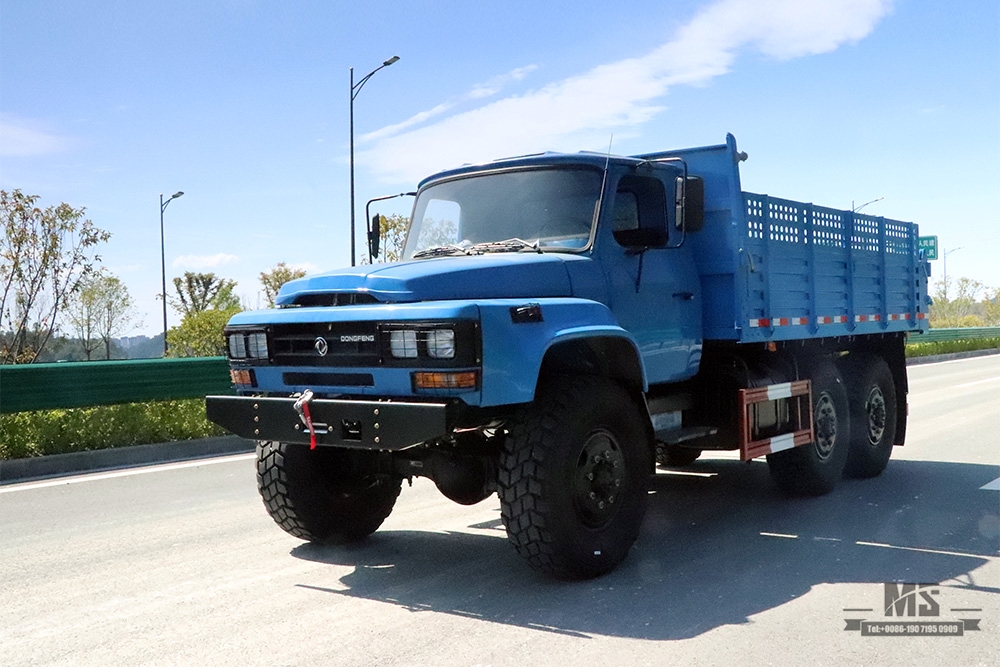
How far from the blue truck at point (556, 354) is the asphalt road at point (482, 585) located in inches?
16.7

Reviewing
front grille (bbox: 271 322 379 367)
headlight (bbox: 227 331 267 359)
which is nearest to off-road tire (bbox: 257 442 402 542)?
headlight (bbox: 227 331 267 359)

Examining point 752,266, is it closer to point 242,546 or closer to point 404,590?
point 404,590

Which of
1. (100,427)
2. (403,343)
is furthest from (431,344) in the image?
(100,427)

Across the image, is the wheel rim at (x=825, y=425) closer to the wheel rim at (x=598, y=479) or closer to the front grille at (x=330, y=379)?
the wheel rim at (x=598, y=479)

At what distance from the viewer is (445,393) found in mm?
5039

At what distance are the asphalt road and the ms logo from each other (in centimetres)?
5

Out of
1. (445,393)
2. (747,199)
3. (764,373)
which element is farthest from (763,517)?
(445,393)

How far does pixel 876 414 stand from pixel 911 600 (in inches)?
181

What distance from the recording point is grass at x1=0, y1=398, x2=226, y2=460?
424 inches

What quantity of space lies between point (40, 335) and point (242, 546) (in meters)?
17.1

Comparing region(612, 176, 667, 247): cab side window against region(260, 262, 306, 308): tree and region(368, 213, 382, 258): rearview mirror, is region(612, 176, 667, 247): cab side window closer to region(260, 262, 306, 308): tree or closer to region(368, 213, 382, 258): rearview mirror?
region(368, 213, 382, 258): rearview mirror

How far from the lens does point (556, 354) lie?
5797mm

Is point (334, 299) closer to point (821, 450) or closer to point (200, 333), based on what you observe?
point (821, 450)

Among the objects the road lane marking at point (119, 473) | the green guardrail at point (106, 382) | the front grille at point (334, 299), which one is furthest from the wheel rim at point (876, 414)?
the road lane marking at point (119, 473)
